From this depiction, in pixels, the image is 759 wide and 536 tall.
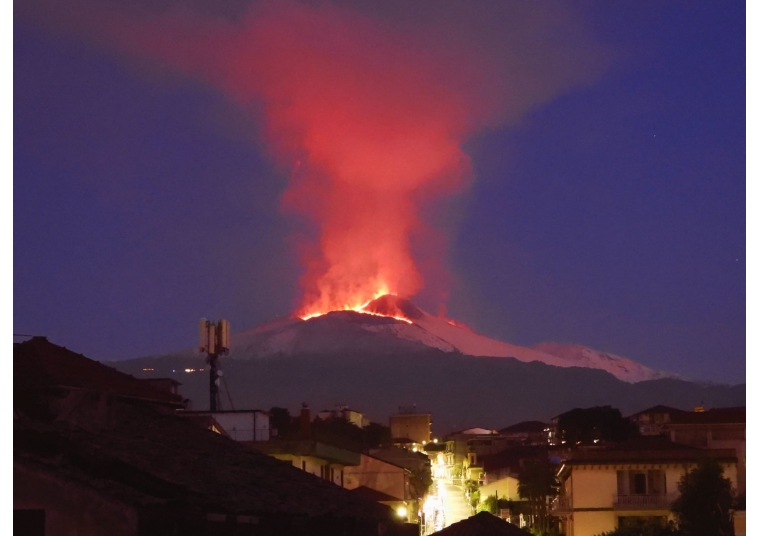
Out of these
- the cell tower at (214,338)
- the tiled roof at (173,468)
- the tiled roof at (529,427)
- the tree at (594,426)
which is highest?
the cell tower at (214,338)

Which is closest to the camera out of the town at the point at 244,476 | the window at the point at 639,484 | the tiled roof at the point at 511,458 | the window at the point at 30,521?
the window at the point at 30,521

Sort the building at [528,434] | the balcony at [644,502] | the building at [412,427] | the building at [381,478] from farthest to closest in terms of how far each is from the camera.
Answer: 1. the building at [412,427]
2. the building at [528,434]
3. the building at [381,478]
4. the balcony at [644,502]

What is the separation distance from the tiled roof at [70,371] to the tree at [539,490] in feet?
95.1

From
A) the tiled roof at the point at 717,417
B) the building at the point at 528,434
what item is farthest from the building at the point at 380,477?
the building at the point at 528,434

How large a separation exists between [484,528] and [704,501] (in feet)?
59.9

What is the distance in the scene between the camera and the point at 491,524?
1541cm

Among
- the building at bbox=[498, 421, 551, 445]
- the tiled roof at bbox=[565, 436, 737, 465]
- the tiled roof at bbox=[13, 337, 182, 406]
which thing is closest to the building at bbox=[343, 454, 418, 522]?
the tiled roof at bbox=[565, 436, 737, 465]

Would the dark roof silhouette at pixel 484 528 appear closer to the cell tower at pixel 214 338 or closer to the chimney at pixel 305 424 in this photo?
the cell tower at pixel 214 338

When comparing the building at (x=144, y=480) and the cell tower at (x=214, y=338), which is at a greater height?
the cell tower at (x=214, y=338)

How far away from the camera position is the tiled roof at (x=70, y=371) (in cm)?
1958

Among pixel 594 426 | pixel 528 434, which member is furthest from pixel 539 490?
pixel 528 434
